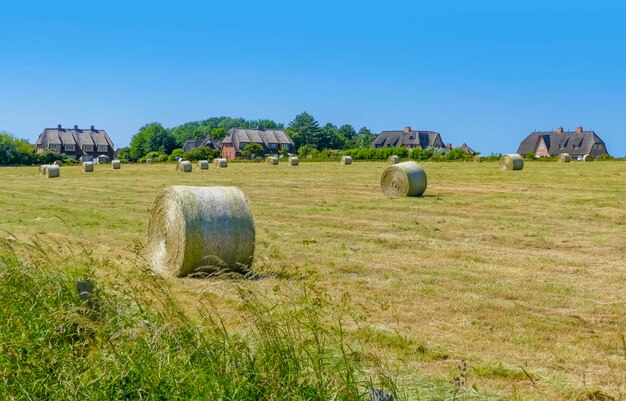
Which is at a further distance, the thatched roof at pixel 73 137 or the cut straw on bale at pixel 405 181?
the thatched roof at pixel 73 137

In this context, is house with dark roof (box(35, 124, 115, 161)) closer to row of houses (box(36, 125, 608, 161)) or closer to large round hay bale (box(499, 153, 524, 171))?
row of houses (box(36, 125, 608, 161))

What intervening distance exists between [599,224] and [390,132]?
480 feet

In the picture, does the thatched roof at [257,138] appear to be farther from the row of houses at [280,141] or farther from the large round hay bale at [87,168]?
the large round hay bale at [87,168]

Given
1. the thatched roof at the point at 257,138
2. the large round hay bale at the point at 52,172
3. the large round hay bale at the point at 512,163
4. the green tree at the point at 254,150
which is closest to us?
the large round hay bale at the point at 512,163

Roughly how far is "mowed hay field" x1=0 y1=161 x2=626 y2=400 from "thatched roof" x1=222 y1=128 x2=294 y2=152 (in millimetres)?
123378

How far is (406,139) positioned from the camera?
537ft

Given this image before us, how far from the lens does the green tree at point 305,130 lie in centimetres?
16750

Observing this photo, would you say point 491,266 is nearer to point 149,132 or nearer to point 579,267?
point 579,267

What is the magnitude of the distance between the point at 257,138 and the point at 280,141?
15.3 feet

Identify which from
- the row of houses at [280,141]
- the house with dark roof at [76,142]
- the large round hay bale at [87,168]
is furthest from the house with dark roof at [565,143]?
the large round hay bale at [87,168]

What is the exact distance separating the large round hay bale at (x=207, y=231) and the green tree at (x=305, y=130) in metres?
153

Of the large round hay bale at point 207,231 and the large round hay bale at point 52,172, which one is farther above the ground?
the large round hay bale at point 207,231

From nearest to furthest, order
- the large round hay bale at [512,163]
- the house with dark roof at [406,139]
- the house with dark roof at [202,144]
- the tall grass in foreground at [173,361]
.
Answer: the tall grass in foreground at [173,361]
the large round hay bale at [512,163]
the house with dark roof at [406,139]
the house with dark roof at [202,144]

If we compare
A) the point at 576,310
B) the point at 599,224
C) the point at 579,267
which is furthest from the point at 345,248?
the point at 599,224
